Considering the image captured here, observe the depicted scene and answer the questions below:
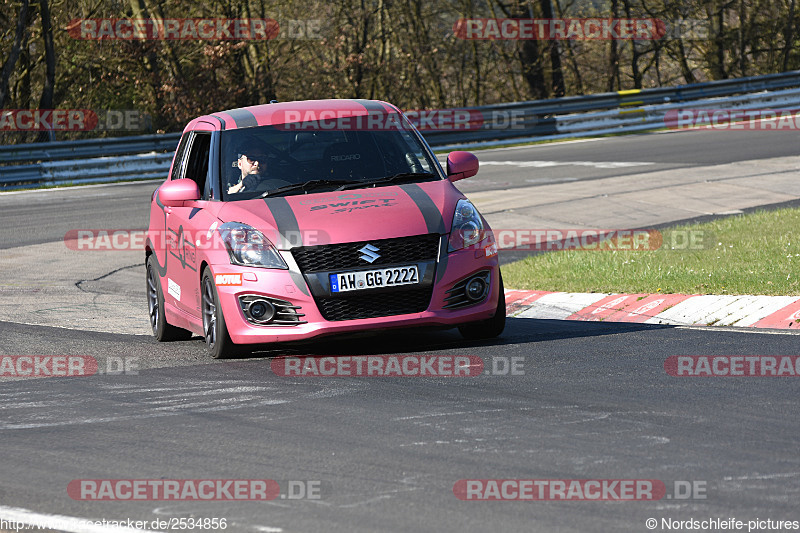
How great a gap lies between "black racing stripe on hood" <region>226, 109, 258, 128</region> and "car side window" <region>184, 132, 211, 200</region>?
259 millimetres

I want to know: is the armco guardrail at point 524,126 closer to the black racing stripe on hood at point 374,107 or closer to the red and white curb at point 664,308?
the red and white curb at point 664,308

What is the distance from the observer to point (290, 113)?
925cm

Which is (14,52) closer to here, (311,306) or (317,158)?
(317,158)

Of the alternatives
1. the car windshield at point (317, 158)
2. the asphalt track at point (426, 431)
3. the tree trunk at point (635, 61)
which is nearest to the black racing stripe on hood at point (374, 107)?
the car windshield at point (317, 158)

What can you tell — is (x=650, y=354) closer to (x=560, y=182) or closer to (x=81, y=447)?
(x=81, y=447)

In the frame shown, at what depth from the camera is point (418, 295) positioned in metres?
7.83

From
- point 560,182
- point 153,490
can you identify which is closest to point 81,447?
point 153,490

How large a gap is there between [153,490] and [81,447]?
3.32 ft

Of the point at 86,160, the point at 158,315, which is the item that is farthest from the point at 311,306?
the point at 86,160

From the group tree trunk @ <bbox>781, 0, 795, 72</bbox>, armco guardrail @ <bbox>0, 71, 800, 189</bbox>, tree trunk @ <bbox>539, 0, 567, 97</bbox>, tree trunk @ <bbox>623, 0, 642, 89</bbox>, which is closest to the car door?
armco guardrail @ <bbox>0, 71, 800, 189</bbox>

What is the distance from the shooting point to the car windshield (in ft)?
28.3

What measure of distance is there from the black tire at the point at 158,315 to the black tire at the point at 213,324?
1163mm

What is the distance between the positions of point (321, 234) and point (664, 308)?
3174mm

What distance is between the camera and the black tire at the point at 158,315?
9.67m
